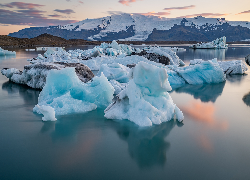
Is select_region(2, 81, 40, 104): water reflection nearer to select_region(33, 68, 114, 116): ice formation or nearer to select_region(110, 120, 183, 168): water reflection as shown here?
select_region(33, 68, 114, 116): ice formation

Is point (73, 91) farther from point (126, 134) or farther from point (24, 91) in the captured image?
point (24, 91)

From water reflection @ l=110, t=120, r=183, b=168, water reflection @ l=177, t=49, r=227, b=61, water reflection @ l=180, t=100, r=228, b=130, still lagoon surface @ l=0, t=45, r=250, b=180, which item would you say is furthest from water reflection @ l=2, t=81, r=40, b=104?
water reflection @ l=177, t=49, r=227, b=61

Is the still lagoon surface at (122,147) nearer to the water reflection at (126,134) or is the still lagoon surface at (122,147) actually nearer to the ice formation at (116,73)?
the water reflection at (126,134)

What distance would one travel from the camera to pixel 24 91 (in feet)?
18.8

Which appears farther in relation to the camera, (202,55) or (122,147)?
(202,55)

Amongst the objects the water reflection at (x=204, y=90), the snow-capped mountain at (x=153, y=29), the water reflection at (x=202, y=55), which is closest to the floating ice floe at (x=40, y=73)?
the water reflection at (x=204, y=90)

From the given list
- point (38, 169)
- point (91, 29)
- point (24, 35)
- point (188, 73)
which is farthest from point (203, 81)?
point (24, 35)

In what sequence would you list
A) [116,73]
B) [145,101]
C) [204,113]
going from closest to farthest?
[145,101] < [204,113] < [116,73]

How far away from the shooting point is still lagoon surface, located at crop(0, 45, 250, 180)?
7.18ft

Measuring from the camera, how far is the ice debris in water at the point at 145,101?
135 inches

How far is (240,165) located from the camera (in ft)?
7.63

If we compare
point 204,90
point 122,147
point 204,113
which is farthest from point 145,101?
point 204,90

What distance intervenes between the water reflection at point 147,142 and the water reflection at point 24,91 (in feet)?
8.19

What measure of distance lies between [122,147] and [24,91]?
13.1ft
